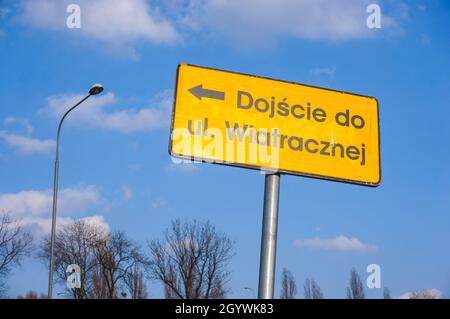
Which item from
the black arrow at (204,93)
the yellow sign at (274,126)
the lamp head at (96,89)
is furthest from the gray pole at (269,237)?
the lamp head at (96,89)

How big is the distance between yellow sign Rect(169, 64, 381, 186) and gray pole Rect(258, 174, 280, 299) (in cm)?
15

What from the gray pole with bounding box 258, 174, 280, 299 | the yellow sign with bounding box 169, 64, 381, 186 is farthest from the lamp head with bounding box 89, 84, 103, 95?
the gray pole with bounding box 258, 174, 280, 299

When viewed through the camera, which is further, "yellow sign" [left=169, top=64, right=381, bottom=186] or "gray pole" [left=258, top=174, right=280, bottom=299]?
"yellow sign" [left=169, top=64, right=381, bottom=186]

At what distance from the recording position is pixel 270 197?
4.27 m

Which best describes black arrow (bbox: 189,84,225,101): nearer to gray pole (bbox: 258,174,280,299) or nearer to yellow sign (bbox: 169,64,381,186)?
yellow sign (bbox: 169,64,381,186)

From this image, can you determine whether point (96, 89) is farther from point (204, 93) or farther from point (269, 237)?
point (269, 237)

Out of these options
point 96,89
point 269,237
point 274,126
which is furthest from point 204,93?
point 96,89

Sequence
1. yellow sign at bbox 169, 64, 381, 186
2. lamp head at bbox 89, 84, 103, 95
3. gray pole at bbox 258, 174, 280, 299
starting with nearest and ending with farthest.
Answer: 1. gray pole at bbox 258, 174, 280, 299
2. yellow sign at bbox 169, 64, 381, 186
3. lamp head at bbox 89, 84, 103, 95

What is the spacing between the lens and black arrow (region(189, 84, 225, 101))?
14.0 ft

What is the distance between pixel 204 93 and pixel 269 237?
1295mm

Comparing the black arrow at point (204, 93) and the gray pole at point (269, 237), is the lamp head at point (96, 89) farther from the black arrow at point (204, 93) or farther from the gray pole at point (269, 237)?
the gray pole at point (269, 237)

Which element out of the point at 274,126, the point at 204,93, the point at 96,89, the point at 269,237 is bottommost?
the point at 269,237

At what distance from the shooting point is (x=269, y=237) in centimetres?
410
